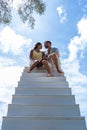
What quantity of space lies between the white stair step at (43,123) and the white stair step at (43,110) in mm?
247

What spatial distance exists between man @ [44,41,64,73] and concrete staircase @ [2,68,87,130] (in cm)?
103

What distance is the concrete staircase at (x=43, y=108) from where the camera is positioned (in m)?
4.72

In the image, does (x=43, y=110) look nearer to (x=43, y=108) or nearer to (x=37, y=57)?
(x=43, y=108)

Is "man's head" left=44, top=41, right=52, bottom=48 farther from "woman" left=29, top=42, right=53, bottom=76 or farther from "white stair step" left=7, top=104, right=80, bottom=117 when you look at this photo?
"white stair step" left=7, top=104, right=80, bottom=117

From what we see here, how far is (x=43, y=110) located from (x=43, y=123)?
16.0 inches

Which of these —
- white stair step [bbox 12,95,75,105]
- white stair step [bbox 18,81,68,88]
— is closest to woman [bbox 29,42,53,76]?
white stair step [bbox 18,81,68,88]

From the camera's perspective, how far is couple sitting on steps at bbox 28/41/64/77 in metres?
7.01

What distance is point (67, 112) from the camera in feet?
16.7

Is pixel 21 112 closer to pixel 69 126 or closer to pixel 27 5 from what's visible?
pixel 69 126

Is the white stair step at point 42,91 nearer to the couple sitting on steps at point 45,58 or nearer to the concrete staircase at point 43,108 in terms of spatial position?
the concrete staircase at point 43,108

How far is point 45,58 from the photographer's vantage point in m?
7.62

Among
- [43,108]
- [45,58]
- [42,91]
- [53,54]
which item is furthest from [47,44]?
[43,108]

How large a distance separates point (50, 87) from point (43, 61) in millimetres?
1157

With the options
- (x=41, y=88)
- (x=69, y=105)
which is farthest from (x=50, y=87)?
(x=69, y=105)
